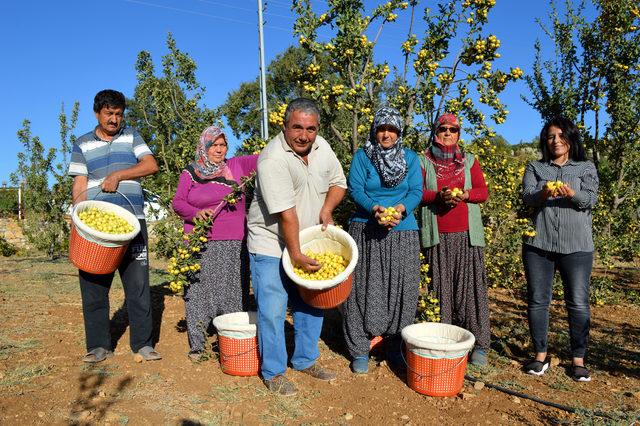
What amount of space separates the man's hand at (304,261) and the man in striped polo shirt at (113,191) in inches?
55.3

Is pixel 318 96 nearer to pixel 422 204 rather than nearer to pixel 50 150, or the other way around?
pixel 422 204

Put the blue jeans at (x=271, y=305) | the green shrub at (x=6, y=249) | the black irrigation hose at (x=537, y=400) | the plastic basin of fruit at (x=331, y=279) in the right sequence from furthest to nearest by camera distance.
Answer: the green shrub at (x=6, y=249) < the blue jeans at (x=271, y=305) < the plastic basin of fruit at (x=331, y=279) < the black irrigation hose at (x=537, y=400)

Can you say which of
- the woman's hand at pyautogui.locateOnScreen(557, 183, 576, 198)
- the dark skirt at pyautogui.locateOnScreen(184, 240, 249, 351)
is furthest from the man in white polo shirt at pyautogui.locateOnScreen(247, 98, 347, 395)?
the woman's hand at pyautogui.locateOnScreen(557, 183, 576, 198)

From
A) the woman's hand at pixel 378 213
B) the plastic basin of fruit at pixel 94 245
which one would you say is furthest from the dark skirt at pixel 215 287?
the woman's hand at pixel 378 213

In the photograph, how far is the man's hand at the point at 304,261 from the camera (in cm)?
338

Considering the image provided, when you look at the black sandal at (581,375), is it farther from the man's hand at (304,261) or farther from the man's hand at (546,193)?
the man's hand at (304,261)

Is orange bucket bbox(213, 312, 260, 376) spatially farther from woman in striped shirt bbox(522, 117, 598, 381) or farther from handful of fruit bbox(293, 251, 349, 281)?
woman in striped shirt bbox(522, 117, 598, 381)

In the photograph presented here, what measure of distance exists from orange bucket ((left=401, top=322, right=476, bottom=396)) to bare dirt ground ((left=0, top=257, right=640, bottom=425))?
0.07 metres

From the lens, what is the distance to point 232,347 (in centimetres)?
383

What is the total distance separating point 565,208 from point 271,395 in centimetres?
248

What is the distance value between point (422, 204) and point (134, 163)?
2.27 meters

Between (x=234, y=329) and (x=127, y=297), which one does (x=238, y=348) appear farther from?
(x=127, y=297)

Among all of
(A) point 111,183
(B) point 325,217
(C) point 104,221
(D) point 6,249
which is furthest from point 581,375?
(D) point 6,249

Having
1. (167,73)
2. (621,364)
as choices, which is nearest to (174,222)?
(167,73)
